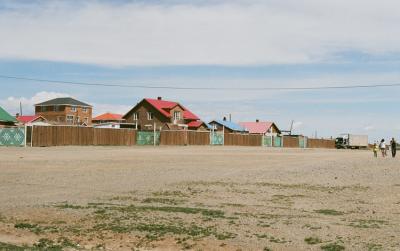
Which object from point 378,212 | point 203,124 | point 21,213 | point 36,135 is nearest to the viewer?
point 21,213

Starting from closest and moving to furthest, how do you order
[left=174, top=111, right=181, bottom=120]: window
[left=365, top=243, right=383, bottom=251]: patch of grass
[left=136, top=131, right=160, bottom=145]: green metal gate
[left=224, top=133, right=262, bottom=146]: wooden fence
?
[left=365, top=243, right=383, bottom=251]: patch of grass
[left=136, top=131, right=160, bottom=145]: green metal gate
[left=224, top=133, right=262, bottom=146]: wooden fence
[left=174, top=111, right=181, bottom=120]: window

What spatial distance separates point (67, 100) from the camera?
375ft

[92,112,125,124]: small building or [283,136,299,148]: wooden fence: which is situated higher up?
[92,112,125,124]: small building

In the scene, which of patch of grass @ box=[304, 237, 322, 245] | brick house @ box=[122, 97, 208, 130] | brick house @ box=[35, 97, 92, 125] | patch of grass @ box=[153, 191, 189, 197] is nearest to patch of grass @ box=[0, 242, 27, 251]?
patch of grass @ box=[304, 237, 322, 245]

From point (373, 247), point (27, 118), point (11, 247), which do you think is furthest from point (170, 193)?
point (27, 118)

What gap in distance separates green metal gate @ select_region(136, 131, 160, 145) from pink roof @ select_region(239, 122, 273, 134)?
2346 inches

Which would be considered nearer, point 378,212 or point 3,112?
point 378,212

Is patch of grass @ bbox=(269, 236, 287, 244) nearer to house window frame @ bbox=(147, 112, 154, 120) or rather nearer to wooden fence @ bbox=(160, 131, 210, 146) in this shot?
wooden fence @ bbox=(160, 131, 210, 146)

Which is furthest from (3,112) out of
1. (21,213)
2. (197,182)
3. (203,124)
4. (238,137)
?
(21,213)

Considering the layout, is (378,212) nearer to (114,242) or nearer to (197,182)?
(114,242)

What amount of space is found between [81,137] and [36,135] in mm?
5243

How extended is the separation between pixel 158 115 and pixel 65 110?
82.4 ft

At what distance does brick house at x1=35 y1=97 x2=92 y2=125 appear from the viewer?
11300cm

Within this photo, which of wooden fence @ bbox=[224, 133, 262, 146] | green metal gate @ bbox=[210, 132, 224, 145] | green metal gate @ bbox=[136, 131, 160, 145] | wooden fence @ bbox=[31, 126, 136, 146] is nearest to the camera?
wooden fence @ bbox=[31, 126, 136, 146]
